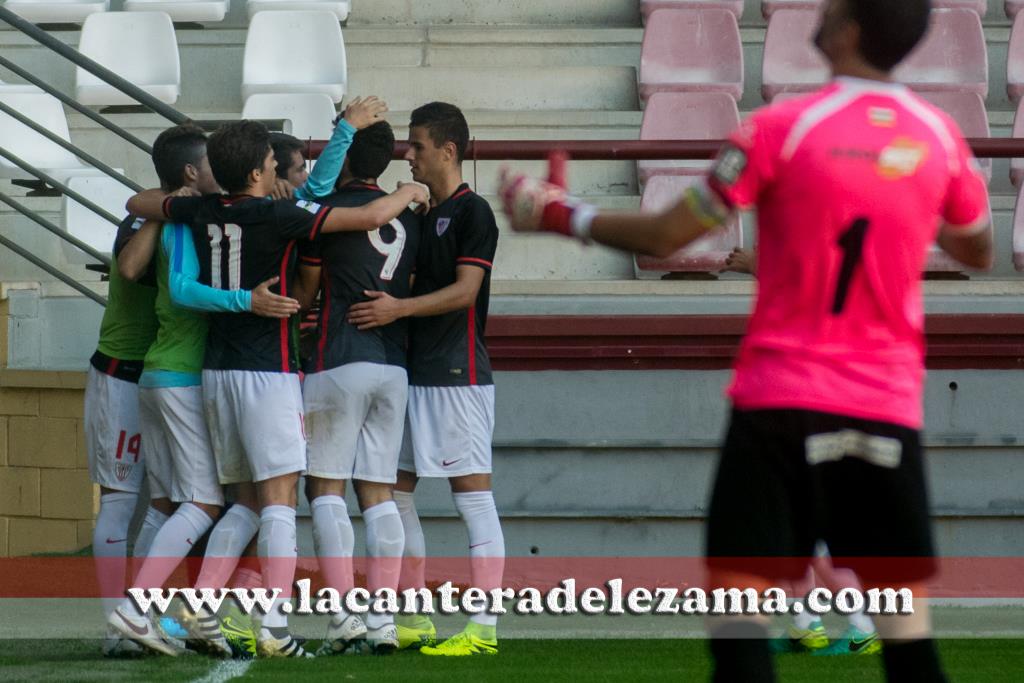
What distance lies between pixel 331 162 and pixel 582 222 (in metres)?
2.83

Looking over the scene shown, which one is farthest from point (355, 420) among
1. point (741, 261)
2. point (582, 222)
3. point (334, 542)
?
point (582, 222)

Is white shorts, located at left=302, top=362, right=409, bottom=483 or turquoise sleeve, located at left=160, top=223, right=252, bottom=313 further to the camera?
white shorts, located at left=302, top=362, right=409, bottom=483

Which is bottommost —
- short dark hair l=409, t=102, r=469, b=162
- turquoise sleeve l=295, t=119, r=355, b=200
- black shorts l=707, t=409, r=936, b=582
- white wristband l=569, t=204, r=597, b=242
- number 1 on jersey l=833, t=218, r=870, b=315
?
black shorts l=707, t=409, r=936, b=582

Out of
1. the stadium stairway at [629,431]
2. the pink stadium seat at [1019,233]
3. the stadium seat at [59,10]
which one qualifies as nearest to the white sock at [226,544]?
the stadium stairway at [629,431]

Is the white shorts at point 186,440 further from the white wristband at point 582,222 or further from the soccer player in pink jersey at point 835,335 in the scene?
the soccer player in pink jersey at point 835,335

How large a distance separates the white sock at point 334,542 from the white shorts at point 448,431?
1.18ft

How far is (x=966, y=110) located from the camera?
31.5 ft

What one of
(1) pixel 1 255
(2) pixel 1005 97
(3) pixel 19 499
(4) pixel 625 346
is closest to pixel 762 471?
(4) pixel 625 346

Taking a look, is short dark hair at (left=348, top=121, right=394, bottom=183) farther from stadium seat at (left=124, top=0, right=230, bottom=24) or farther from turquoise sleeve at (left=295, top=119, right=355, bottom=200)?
stadium seat at (left=124, top=0, right=230, bottom=24)

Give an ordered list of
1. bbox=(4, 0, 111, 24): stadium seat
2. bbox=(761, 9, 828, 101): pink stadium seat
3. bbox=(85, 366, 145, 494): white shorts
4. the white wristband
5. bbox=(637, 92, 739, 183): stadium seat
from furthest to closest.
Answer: bbox=(4, 0, 111, 24): stadium seat → bbox=(761, 9, 828, 101): pink stadium seat → bbox=(637, 92, 739, 183): stadium seat → bbox=(85, 366, 145, 494): white shorts → the white wristband

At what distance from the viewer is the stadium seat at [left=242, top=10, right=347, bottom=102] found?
1034 centimetres

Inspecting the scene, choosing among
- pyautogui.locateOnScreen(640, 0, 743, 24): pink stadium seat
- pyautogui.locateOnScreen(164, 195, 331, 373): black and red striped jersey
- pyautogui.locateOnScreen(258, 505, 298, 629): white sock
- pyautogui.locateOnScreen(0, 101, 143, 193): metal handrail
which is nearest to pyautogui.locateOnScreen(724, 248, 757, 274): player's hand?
pyautogui.locateOnScreen(164, 195, 331, 373): black and red striped jersey

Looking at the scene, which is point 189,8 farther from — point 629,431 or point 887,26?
point 887,26

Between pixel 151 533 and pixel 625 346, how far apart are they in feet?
8.05
